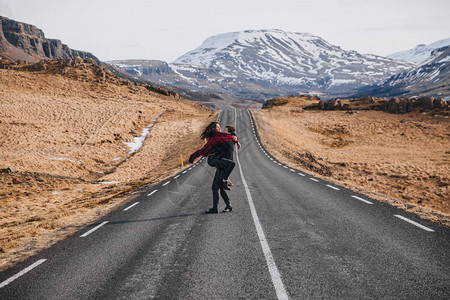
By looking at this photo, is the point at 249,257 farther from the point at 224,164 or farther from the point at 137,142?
the point at 137,142

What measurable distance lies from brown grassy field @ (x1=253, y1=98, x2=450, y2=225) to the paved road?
2355 mm

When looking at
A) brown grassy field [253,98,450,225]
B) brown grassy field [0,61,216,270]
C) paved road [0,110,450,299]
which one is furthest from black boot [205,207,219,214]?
brown grassy field [253,98,450,225]

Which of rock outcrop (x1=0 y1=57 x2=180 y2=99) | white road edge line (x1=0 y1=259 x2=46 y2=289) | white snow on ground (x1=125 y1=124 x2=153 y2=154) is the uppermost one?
rock outcrop (x1=0 y1=57 x2=180 y2=99)

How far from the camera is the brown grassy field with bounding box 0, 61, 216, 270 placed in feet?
29.9

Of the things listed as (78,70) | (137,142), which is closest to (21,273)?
(137,142)

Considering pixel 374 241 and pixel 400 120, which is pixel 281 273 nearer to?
pixel 374 241

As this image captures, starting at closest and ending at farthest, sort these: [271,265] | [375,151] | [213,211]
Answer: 1. [271,265]
2. [213,211]
3. [375,151]

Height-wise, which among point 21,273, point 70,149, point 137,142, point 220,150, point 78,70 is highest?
point 78,70

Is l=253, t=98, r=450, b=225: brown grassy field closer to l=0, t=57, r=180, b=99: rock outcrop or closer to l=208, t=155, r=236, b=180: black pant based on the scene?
l=208, t=155, r=236, b=180: black pant

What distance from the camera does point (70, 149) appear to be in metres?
26.7

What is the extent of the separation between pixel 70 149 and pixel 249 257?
27.1 m

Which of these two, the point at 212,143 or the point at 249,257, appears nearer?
the point at 249,257

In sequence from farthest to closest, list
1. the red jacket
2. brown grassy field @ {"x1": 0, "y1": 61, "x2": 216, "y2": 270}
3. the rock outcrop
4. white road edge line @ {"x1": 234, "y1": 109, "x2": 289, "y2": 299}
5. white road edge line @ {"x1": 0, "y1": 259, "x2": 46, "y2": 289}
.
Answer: the rock outcrop, brown grassy field @ {"x1": 0, "y1": 61, "x2": 216, "y2": 270}, the red jacket, white road edge line @ {"x1": 0, "y1": 259, "x2": 46, "y2": 289}, white road edge line @ {"x1": 234, "y1": 109, "x2": 289, "y2": 299}

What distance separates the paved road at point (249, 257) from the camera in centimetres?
385
